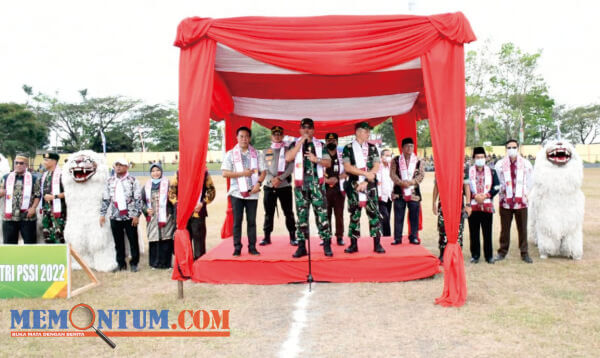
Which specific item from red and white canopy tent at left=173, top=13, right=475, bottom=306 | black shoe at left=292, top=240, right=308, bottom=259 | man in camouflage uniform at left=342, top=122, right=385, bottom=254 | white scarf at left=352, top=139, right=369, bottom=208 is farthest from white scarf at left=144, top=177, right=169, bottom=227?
white scarf at left=352, top=139, right=369, bottom=208

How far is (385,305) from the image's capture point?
4.17 metres

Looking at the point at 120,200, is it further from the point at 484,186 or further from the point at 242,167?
the point at 484,186

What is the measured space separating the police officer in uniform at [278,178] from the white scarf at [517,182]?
285 cm

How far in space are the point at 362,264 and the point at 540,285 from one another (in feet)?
6.29

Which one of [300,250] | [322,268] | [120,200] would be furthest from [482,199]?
[120,200]

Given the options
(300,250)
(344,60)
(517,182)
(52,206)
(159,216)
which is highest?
(344,60)

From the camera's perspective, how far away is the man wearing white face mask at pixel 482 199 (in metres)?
5.59

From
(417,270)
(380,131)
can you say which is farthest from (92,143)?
(417,270)

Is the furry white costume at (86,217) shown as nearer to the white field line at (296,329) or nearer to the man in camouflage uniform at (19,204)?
the man in camouflage uniform at (19,204)

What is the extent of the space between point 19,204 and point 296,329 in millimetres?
4449

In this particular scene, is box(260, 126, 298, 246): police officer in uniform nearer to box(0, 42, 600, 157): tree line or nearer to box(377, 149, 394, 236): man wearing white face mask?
box(377, 149, 394, 236): man wearing white face mask

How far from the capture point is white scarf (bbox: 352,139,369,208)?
505 centimetres

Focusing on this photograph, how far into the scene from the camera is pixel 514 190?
574cm

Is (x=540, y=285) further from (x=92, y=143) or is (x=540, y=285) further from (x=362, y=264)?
(x=92, y=143)
